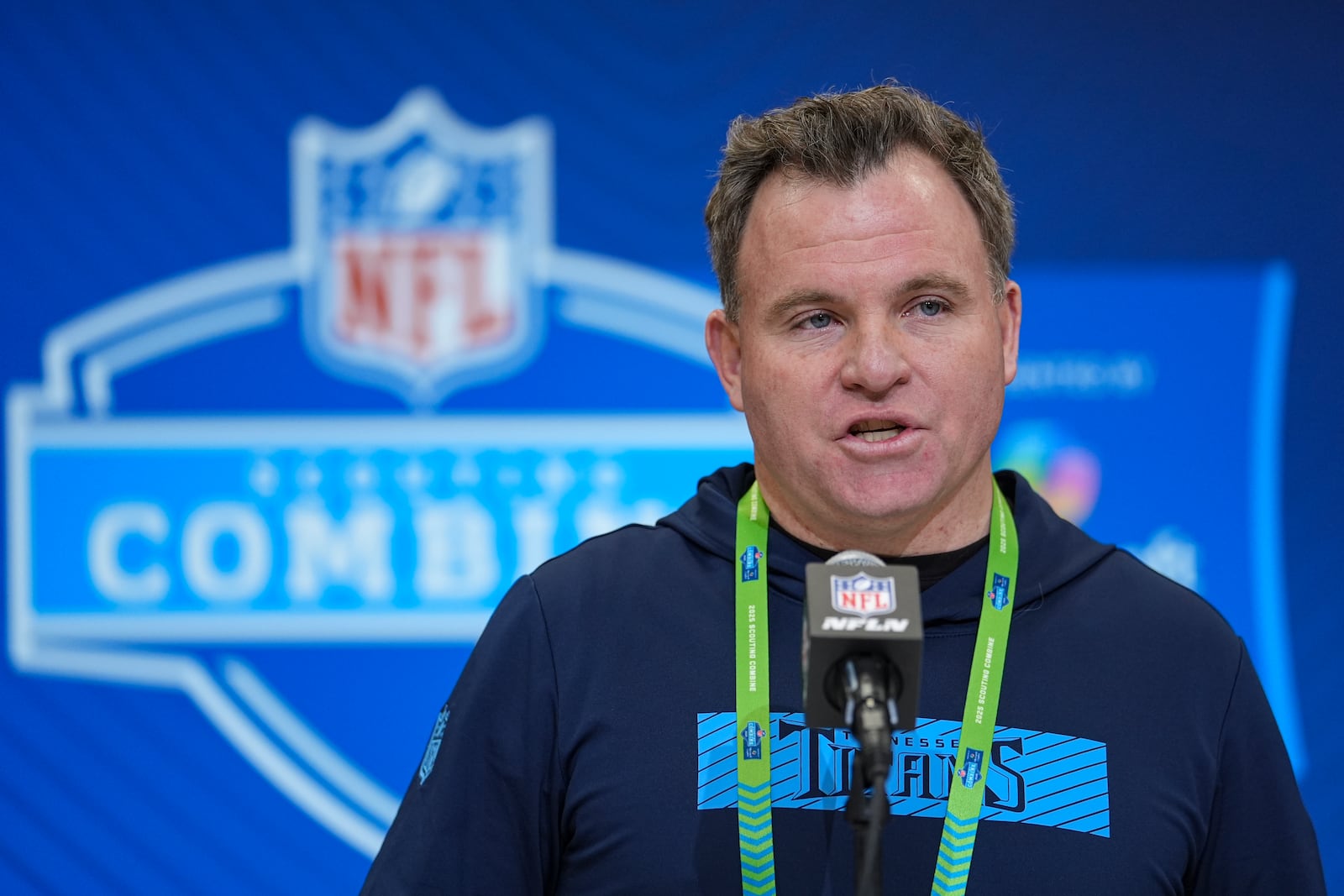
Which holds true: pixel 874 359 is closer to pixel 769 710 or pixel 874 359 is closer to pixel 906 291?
pixel 906 291

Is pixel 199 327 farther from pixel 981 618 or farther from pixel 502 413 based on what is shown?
pixel 981 618

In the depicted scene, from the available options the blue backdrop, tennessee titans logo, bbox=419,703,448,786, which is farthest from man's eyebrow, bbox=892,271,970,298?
the blue backdrop

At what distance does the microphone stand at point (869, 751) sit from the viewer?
2.81 feet

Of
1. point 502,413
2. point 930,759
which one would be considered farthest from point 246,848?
point 930,759

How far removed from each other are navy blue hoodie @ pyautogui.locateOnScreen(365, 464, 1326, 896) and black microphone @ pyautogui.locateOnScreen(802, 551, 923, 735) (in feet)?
1.10

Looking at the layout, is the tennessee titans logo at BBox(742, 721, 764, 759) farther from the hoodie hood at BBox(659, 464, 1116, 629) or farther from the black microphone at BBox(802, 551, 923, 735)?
the black microphone at BBox(802, 551, 923, 735)

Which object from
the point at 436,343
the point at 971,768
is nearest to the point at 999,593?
the point at 971,768

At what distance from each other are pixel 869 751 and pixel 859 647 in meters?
0.08

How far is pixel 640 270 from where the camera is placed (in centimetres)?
278

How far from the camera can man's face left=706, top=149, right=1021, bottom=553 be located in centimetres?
124

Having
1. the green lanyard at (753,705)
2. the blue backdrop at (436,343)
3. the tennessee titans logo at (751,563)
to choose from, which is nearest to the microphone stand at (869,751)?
the green lanyard at (753,705)

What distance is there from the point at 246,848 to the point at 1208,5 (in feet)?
9.13

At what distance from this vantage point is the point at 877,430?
1.25 m

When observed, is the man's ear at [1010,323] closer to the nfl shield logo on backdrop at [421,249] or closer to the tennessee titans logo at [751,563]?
the tennessee titans logo at [751,563]
